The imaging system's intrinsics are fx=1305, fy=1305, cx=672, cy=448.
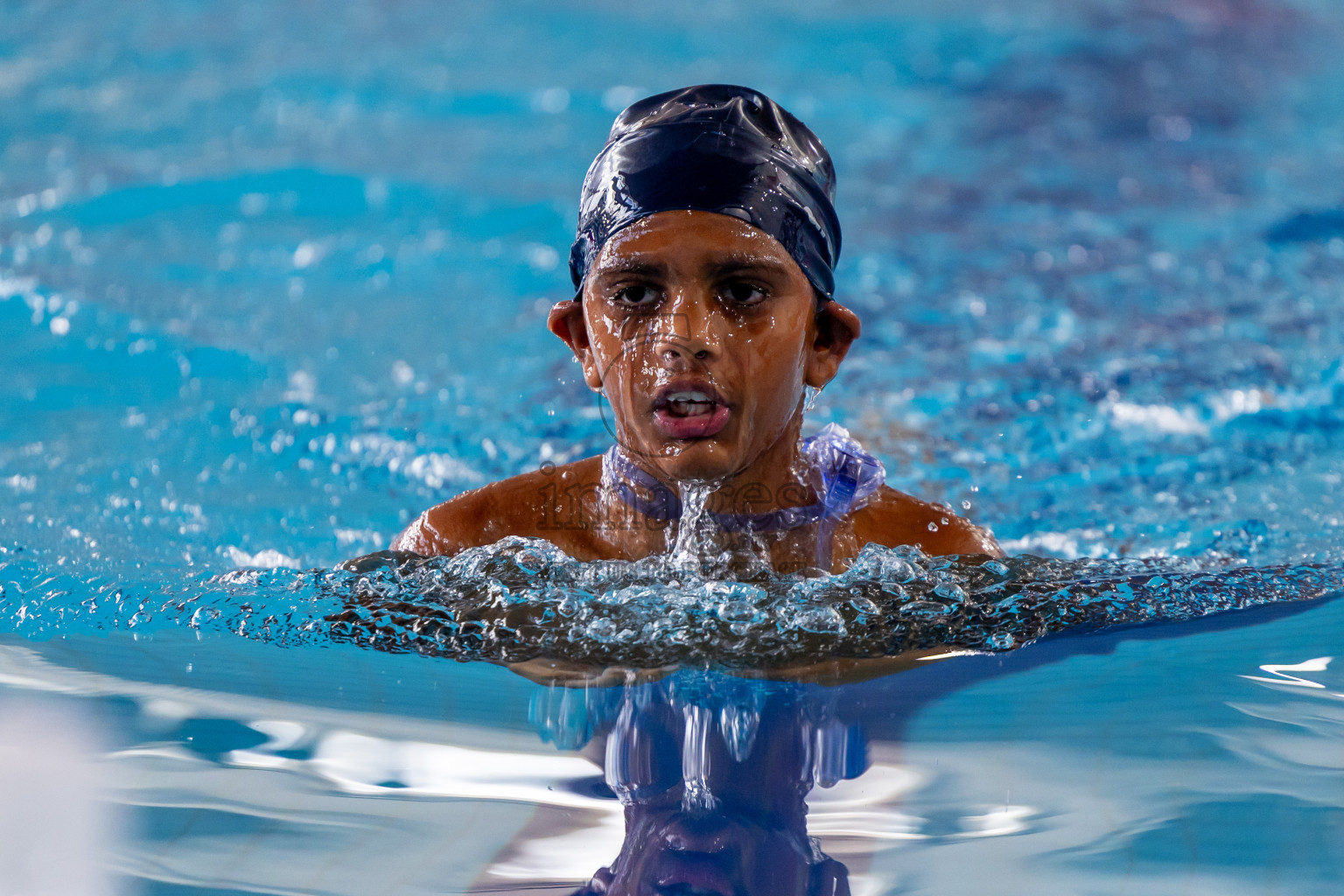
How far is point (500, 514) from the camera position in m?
2.79

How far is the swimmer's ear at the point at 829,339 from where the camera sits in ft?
8.07

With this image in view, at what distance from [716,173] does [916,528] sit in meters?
0.92

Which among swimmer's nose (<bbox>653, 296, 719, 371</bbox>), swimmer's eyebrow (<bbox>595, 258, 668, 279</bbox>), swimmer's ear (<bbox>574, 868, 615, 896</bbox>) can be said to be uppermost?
swimmer's eyebrow (<bbox>595, 258, 668, 279</bbox>)

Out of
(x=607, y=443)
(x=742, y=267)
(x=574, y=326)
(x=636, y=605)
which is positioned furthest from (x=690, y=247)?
(x=607, y=443)

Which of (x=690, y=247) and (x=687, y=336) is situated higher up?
(x=690, y=247)

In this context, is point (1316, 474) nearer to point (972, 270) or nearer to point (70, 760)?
point (972, 270)

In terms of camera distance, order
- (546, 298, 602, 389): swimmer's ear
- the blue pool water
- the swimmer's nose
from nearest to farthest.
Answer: the blue pool water < the swimmer's nose < (546, 298, 602, 389): swimmer's ear

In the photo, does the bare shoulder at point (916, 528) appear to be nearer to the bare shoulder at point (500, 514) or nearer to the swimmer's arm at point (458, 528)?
the bare shoulder at point (500, 514)

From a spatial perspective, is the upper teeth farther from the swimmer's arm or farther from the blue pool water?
the swimmer's arm

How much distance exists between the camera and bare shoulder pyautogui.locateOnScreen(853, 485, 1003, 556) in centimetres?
274

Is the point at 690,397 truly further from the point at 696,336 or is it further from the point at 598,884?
the point at 598,884

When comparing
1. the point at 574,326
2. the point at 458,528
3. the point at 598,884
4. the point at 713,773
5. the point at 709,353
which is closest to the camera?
the point at 598,884

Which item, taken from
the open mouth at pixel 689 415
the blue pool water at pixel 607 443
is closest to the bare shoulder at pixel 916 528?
the blue pool water at pixel 607 443

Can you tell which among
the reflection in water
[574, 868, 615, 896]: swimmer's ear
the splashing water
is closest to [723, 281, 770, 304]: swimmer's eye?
the splashing water
